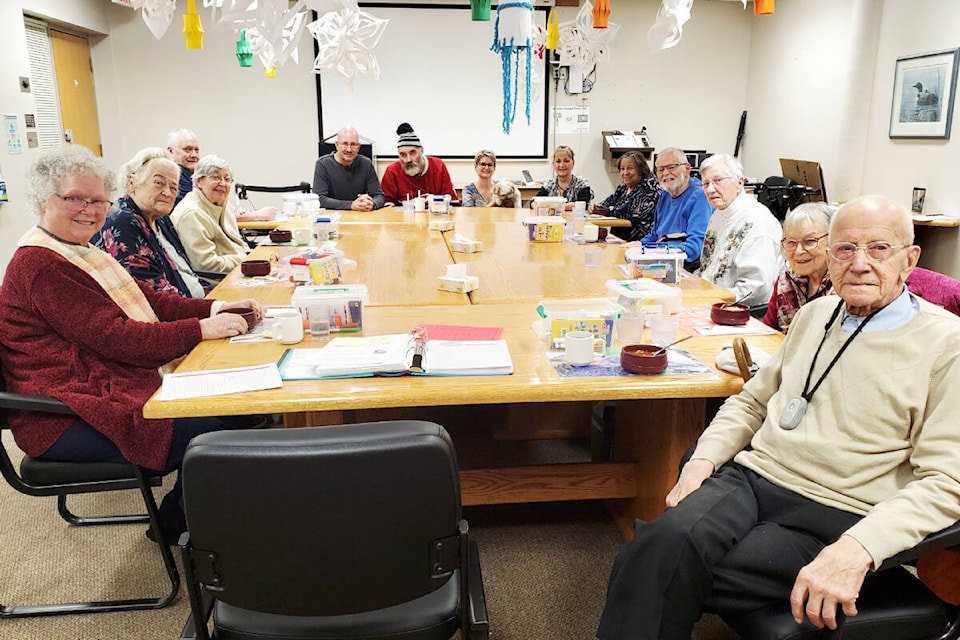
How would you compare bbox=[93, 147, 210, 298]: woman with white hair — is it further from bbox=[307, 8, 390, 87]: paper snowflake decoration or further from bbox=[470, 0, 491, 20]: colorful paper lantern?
bbox=[307, 8, 390, 87]: paper snowflake decoration

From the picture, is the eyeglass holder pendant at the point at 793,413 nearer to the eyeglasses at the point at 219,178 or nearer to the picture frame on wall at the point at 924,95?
the eyeglasses at the point at 219,178

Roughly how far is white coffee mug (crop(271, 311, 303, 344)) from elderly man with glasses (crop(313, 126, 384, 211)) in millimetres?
3644

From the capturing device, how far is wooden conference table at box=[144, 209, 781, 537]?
1637 millimetres

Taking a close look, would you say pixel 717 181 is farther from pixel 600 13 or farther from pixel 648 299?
pixel 648 299

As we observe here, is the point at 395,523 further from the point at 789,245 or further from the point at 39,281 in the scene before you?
the point at 789,245

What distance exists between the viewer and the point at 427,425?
3.55 feet

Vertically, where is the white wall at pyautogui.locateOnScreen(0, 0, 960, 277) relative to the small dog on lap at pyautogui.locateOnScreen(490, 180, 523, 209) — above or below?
above

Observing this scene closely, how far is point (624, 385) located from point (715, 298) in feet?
3.34

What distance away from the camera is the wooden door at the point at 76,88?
6.41m

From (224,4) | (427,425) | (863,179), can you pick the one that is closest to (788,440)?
(427,425)

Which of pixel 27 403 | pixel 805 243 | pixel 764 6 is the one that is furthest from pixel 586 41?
pixel 27 403

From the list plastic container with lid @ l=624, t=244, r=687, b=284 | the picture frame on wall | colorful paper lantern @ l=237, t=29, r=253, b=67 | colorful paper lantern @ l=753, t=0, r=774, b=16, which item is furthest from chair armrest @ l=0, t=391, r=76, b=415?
the picture frame on wall

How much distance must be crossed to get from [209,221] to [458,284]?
175cm

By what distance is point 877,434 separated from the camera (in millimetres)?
1408
